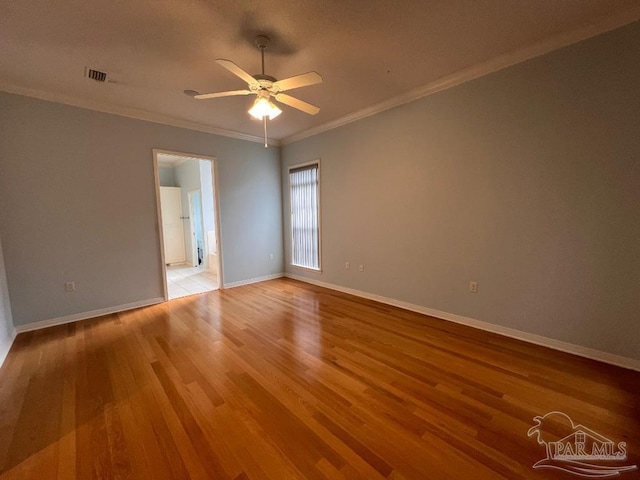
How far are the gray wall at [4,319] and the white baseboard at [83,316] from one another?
7.6 inches

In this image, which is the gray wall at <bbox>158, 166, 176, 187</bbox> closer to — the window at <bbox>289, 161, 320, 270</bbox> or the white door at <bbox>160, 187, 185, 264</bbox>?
the white door at <bbox>160, 187, 185, 264</bbox>

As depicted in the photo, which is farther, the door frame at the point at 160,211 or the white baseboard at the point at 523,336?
the door frame at the point at 160,211

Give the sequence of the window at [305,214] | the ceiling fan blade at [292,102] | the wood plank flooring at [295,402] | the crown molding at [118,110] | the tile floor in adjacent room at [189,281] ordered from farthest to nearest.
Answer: the window at [305,214]
the tile floor in adjacent room at [189,281]
the crown molding at [118,110]
the ceiling fan blade at [292,102]
the wood plank flooring at [295,402]

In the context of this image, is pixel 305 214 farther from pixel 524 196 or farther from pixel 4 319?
pixel 4 319

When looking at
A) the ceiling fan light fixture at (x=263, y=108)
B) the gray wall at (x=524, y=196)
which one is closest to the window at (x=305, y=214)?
the gray wall at (x=524, y=196)

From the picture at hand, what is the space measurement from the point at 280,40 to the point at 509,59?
2.20 meters

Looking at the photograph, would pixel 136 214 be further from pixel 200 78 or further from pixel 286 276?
pixel 286 276

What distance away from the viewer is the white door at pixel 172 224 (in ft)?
23.8

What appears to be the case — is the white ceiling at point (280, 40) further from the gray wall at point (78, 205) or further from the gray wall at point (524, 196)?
the gray wall at point (78, 205)

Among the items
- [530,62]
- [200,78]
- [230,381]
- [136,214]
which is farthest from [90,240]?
[530,62]

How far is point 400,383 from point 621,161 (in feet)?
8.24

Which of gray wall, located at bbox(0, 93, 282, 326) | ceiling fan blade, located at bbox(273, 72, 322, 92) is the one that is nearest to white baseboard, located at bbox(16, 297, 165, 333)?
gray wall, located at bbox(0, 93, 282, 326)

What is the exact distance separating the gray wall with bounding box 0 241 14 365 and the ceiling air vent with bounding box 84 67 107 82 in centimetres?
217

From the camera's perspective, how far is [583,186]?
7.47 ft
